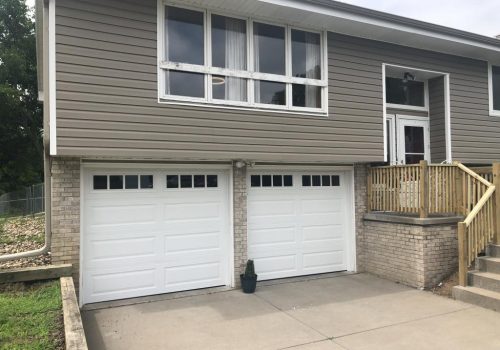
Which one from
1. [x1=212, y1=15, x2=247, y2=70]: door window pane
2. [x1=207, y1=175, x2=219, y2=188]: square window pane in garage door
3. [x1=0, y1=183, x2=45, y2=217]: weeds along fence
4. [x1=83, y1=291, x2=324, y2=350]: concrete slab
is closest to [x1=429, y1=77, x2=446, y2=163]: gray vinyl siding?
[x1=212, y1=15, x2=247, y2=70]: door window pane

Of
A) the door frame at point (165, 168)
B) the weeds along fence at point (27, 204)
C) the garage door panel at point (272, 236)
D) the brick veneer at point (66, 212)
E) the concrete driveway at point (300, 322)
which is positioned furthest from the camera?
the weeds along fence at point (27, 204)

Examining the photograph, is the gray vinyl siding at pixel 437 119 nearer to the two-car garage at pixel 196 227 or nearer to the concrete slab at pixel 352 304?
the two-car garage at pixel 196 227

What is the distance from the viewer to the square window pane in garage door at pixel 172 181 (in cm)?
721

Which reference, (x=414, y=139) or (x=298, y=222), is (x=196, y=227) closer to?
(x=298, y=222)

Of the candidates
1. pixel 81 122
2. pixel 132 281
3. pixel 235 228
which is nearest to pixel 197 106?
pixel 81 122

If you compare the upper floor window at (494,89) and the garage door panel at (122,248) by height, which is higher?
the upper floor window at (494,89)

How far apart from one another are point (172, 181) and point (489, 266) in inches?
217

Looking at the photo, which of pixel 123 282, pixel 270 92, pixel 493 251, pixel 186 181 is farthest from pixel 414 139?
pixel 123 282

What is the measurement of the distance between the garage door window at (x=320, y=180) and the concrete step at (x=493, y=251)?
302 centimetres

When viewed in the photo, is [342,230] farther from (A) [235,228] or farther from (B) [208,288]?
(B) [208,288]

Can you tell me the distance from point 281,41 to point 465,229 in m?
4.56

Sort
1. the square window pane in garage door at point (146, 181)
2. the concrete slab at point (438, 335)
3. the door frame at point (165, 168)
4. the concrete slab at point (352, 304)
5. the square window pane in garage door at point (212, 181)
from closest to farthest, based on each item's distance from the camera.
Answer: the concrete slab at point (438, 335) → the concrete slab at point (352, 304) → the door frame at point (165, 168) → the square window pane in garage door at point (146, 181) → the square window pane in garage door at point (212, 181)

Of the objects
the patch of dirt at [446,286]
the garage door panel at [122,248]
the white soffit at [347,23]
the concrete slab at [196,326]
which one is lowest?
the concrete slab at [196,326]

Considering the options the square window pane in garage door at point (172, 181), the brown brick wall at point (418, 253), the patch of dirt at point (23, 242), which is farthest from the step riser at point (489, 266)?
the patch of dirt at point (23, 242)
